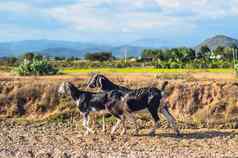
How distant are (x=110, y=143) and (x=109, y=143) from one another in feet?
0.11

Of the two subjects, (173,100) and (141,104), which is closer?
(141,104)

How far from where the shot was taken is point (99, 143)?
20328mm

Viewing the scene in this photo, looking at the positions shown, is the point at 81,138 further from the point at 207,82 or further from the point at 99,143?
the point at 207,82

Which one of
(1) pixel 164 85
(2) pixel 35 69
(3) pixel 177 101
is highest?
(2) pixel 35 69

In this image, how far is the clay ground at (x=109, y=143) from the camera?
61.3ft

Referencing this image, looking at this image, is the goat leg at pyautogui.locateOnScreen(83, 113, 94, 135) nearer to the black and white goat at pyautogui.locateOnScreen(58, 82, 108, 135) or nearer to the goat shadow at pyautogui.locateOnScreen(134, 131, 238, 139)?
the black and white goat at pyautogui.locateOnScreen(58, 82, 108, 135)

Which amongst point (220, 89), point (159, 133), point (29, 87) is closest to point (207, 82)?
point (220, 89)

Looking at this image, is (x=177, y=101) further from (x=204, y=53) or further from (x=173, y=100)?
A: (x=204, y=53)

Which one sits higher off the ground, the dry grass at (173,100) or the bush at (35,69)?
the bush at (35,69)

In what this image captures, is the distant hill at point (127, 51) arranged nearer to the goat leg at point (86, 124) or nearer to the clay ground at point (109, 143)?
the clay ground at point (109, 143)

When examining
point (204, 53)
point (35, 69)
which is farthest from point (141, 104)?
point (204, 53)

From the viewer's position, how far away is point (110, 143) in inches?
801

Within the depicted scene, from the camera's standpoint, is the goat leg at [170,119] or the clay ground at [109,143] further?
the goat leg at [170,119]

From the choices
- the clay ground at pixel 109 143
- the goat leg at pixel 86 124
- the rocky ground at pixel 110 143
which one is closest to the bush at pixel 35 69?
the clay ground at pixel 109 143
